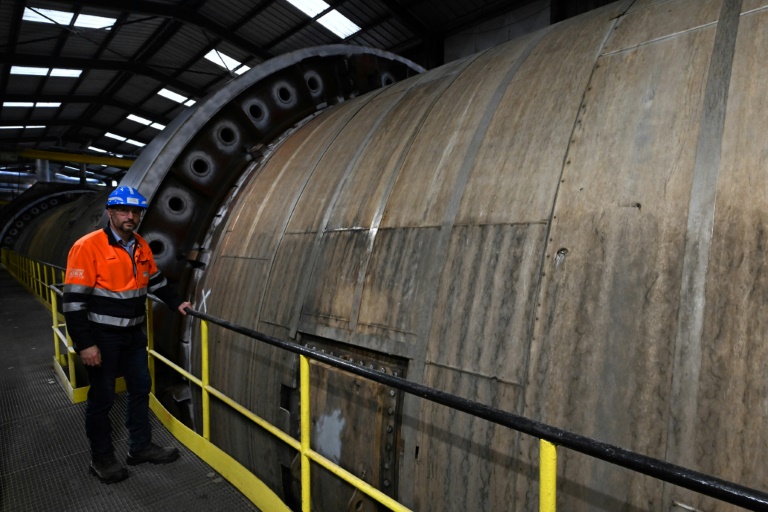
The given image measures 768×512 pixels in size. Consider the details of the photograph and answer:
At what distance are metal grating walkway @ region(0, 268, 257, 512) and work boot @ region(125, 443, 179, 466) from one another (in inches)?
1.5

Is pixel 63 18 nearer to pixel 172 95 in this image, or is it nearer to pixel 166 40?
pixel 166 40

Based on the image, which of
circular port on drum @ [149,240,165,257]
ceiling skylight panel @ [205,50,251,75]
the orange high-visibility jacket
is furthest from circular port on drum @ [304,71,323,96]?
ceiling skylight panel @ [205,50,251,75]

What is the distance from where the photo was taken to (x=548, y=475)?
1.29 meters

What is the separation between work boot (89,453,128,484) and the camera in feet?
9.48

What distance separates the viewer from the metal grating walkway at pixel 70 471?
8.84 feet

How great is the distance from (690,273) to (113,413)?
177 inches

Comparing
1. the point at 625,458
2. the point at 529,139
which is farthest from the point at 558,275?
the point at 625,458

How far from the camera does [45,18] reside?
454 inches

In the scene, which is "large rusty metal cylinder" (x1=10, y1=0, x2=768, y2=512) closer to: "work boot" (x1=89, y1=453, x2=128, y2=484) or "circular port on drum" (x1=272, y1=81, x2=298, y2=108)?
"work boot" (x1=89, y1=453, x2=128, y2=484)

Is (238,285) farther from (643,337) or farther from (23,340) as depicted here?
(23,340)

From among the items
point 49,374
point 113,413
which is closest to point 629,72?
point 113,413

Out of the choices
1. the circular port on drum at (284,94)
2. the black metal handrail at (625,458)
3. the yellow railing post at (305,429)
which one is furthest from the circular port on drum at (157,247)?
the black metal handrail at (625,458)

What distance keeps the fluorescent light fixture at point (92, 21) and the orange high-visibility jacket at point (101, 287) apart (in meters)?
12.3

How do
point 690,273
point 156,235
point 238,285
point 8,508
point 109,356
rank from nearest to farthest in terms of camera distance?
point 690,273 → point 8,508 → point 109,356 → point 238,285 → point 156,235
